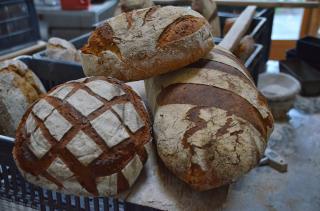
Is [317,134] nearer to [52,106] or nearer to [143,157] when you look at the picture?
[143,157]

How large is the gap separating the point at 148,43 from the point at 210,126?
0.67 ft

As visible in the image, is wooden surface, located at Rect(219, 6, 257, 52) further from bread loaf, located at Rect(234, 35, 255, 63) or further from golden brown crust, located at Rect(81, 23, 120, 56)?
golden brown crust, located at Rect(81, 23, 120, 56)

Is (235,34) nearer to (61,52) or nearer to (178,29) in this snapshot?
(178,29)

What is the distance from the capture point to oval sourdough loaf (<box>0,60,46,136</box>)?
2.51 ft

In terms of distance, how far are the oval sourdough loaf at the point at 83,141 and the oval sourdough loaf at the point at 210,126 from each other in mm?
55

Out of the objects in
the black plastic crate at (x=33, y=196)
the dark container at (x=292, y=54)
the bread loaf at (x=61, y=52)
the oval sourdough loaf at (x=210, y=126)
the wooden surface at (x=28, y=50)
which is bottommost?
the dark container at (x=292, y=54)

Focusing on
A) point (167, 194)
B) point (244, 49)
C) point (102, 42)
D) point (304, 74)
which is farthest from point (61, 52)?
point (304, 74)

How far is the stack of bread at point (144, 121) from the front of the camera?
52 centimetres

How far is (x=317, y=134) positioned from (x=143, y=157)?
3.52 feet

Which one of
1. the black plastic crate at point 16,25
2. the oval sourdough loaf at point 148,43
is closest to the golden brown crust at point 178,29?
the oval sourdough loaf at point 148,43

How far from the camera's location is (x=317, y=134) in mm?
1409

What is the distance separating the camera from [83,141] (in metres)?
0.51

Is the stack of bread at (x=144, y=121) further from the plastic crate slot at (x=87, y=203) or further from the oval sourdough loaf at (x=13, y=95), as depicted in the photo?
the oval sourdough loaf at (x=13, y=95)

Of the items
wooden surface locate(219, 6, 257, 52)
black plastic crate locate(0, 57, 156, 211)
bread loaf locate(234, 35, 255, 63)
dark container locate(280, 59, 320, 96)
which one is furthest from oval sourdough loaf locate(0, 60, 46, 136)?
dark container locate(280, 59, 320, 96)
